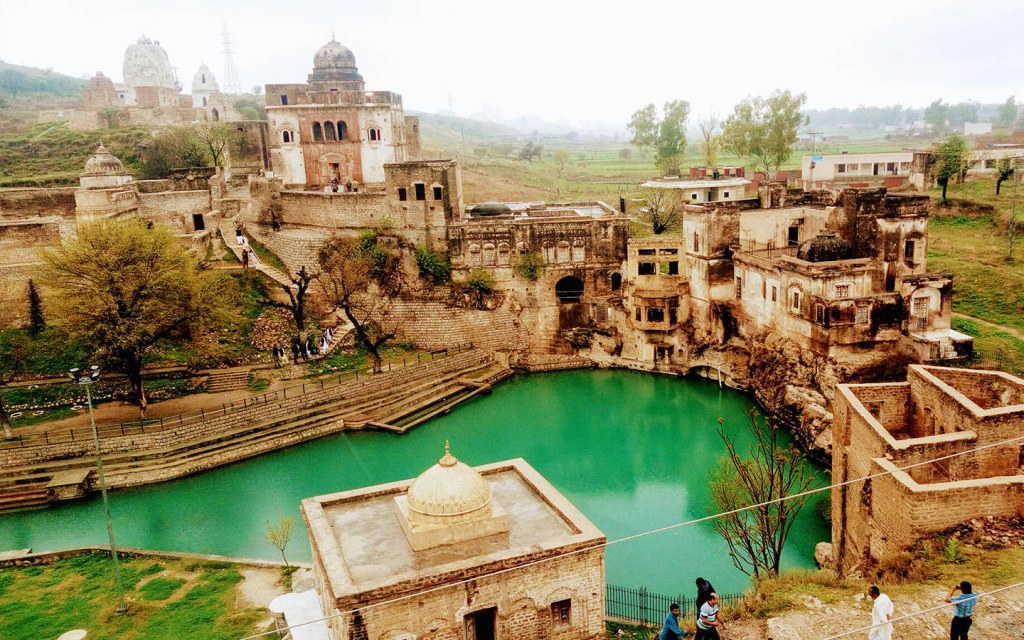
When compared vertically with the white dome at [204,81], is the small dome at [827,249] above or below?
below

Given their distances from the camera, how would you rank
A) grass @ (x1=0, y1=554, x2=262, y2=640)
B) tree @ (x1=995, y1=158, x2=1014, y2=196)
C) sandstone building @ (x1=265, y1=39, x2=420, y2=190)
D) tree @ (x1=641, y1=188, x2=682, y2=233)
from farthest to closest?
1. tree @ (x1=641, y1=188, x2=682, y2=233)
2. tree @ (x1=995, y1=158, x2=1014, y2=196)
3. sandstone building @ (x1=265, y1=39, x2=420, y2=190)
4. grass @ (x1=0, y1=554, x2=262, y2=640)

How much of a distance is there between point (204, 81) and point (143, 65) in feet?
20.5

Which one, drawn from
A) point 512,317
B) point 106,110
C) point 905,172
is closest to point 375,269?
point 512,317

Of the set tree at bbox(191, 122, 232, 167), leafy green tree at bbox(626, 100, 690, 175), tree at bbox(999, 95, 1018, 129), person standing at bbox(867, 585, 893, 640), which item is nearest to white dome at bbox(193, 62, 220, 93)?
tree at bbox(191, 122, 232, 167)

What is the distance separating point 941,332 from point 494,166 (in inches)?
1852

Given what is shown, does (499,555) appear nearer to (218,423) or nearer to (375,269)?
(218,423)

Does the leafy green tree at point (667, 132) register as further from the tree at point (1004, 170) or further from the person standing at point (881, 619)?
the person standing at point (881, 619)

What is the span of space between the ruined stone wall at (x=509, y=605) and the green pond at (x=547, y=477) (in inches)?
253

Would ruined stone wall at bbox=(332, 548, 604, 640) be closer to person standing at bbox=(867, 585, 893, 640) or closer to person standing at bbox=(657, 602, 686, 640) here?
person standing at bbox=(657, 602, 686, 640)

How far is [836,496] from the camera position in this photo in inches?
659

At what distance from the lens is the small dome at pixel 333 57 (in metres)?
44.2

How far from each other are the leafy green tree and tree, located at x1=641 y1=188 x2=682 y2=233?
9.65 m

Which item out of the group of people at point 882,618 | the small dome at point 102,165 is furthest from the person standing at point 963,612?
the small dome at point 102,165

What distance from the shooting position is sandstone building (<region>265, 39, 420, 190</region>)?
131 ft
